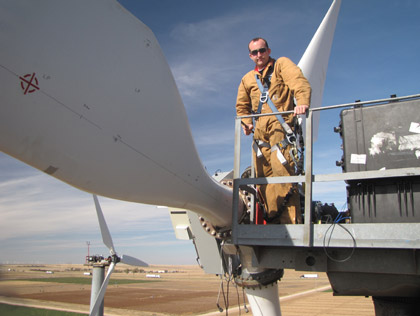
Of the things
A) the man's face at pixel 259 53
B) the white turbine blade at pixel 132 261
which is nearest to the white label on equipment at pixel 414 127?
the man's face at pixel 259 53

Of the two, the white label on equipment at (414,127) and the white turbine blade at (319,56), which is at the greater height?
the white turbine blade at (319,56)

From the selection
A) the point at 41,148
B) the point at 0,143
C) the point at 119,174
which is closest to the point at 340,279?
the point at 119,174

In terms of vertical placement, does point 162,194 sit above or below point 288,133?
below

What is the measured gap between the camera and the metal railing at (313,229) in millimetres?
3377

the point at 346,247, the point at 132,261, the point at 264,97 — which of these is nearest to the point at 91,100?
the point at 264,97

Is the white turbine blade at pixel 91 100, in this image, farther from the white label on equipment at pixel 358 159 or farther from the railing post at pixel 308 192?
the white label on equipment at pixel 358 159

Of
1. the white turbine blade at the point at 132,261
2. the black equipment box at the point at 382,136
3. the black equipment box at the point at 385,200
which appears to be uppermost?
the black equipment box at the point at 382,136

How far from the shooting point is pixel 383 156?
3760 millimetres

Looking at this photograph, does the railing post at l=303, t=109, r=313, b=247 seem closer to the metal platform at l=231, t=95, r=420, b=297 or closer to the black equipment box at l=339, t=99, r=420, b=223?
the metal platform at l=231, t=95, r=420, b=297

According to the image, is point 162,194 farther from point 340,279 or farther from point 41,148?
point 340,279

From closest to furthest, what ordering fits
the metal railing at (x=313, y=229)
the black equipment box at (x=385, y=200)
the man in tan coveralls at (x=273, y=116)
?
the metal railing at (x=313, y=229) < the black equipment box at (x=385, y=200) < the man in tan coveralls at (x=273, y=116)

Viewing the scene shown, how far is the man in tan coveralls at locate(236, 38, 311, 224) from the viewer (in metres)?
4.76

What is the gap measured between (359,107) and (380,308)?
103 inches

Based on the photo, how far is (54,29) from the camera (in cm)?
275
